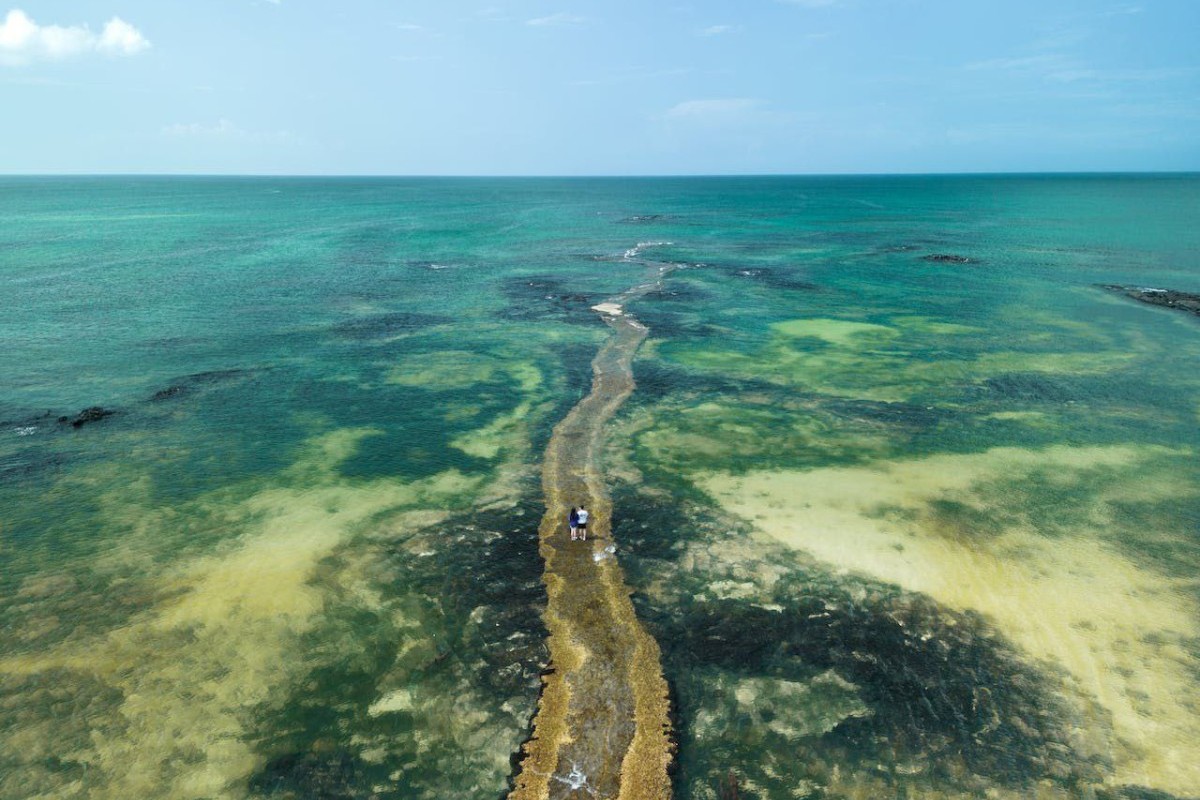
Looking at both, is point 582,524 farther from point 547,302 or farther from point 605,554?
point 547,302

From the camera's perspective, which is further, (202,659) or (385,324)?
(385,324)

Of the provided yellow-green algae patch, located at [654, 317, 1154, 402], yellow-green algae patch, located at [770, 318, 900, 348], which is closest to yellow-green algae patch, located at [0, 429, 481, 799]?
yellow-green algae patch, located at [654, 317, 1154, 402]

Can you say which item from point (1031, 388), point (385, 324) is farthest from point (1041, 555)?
point (385, 324)

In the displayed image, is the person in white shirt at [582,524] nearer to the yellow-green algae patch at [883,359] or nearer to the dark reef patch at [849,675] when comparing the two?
the dark reef patch at [849,675]

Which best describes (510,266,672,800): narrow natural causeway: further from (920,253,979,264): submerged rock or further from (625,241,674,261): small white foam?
(920,253,979,264): submerged rock

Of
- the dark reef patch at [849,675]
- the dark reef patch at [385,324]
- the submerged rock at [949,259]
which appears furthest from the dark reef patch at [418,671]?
the submerged rock at [949,259]

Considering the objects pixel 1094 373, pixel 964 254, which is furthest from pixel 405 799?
pixel 964 254

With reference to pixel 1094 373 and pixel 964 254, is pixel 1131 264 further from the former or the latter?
pixel 1094 373
